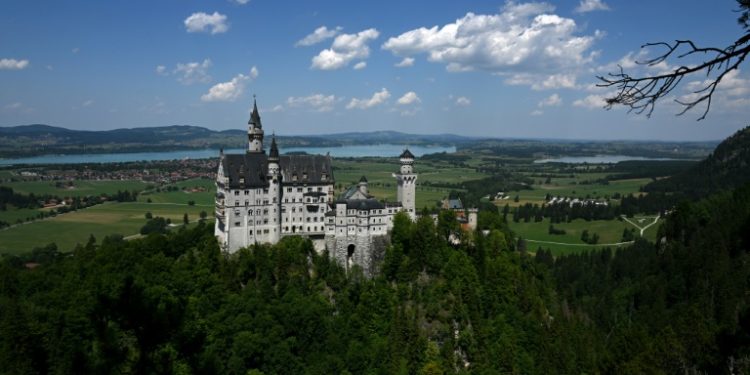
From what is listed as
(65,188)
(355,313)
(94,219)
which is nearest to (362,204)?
(355,313)

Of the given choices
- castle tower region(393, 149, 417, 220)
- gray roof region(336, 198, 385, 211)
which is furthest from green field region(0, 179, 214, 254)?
castle tower region(393, 149, 417, 220)

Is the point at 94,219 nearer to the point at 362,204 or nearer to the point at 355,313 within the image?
the point at 362,204

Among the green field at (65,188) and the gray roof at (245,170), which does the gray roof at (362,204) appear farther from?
the green field at (65,188)

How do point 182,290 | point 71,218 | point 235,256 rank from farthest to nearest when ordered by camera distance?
1. point 71,218
2. point 235,256
3. point 182,290

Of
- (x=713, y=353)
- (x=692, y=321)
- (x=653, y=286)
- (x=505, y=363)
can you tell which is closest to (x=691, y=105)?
(x=713, y=353)

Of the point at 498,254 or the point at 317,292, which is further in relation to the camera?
the point at 498,254

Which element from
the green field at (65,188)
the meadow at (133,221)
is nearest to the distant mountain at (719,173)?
the meadow at (133,221)

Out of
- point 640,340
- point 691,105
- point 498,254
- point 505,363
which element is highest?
point 691,105

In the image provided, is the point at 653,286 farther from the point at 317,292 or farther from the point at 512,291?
the point at 317,292
